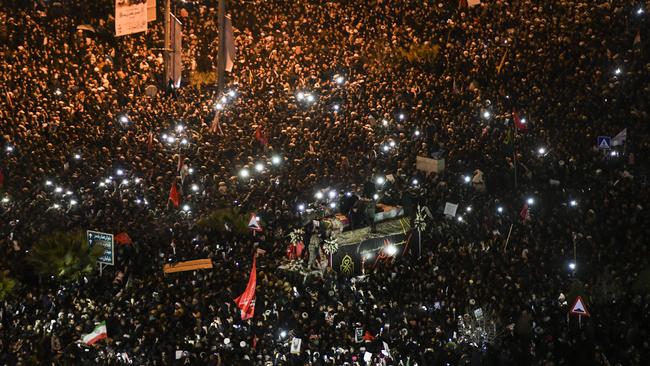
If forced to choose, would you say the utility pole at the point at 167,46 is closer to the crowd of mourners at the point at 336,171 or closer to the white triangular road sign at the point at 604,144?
the crowd of mourners at the point at 336,171

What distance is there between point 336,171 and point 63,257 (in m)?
7.44

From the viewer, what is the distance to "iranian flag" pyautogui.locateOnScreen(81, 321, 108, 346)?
664 inches

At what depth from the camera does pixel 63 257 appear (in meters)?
19.3

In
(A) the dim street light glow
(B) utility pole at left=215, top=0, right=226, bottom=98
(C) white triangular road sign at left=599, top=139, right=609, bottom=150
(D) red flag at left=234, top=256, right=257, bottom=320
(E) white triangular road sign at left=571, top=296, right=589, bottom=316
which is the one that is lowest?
(E) white triangular road sign at left=571, top=296, right=589, bottom=316

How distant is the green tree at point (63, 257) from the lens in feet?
63.3

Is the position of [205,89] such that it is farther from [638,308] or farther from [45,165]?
[638,308]

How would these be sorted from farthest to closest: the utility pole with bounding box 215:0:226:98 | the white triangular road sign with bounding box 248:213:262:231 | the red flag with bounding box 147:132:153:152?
1. the utility pole with bounding box 215:0:226:98
2. the red flag with bounding box 147:132:153:152
3. the white triangular road sign with bounding box 248:213:262:231

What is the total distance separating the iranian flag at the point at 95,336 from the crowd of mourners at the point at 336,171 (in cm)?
27

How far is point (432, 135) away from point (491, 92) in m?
2.46

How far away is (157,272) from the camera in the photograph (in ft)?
63.7

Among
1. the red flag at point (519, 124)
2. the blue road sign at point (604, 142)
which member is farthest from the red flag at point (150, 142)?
the blue road sign at point (604, 142)

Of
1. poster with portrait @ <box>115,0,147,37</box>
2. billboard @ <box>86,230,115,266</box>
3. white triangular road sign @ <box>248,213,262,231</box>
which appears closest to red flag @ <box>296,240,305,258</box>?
white triangular road sign @ <box>248,213,262,231</box>

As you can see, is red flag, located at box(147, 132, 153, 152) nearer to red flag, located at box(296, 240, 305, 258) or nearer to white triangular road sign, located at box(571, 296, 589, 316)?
red flag, located at box(296, 240, 305, 258)

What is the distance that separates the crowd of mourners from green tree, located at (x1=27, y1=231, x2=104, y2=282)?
0.31 metres
